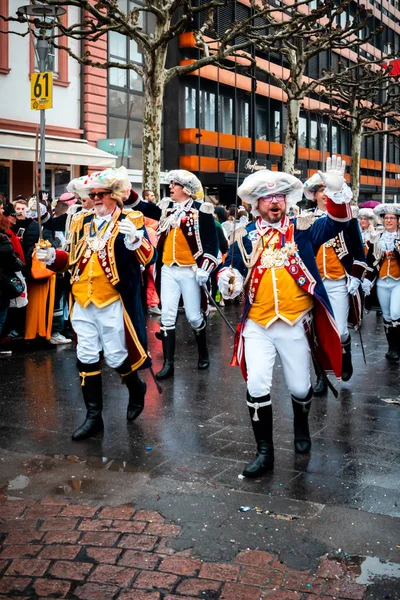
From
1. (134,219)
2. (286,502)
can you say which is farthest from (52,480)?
(134,219)

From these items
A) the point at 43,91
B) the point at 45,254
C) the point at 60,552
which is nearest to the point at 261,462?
the point at 60,552

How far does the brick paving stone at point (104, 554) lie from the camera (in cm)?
394

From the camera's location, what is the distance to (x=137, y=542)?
413cm

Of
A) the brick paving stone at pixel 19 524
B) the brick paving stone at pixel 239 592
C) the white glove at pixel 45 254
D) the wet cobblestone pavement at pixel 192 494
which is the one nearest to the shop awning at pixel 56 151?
the wet cobblestone pavement at pixel 192 494

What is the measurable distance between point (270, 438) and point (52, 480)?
1411 millimetres

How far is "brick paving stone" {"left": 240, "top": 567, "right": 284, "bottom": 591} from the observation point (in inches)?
146

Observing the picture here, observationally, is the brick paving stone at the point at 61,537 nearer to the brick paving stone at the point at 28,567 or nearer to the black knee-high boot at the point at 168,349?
the brick paving stone at the point at 28,567

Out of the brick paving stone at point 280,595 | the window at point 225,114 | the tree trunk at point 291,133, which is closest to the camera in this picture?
the brick paving stone at point 280,595

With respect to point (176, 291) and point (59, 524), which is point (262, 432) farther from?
point (176, 291)

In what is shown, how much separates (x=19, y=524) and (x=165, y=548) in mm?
854

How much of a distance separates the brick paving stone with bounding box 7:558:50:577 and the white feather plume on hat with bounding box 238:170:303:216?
256 cm

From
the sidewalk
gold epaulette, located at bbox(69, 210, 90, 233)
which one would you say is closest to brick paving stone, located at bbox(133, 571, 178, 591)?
the sidewalk

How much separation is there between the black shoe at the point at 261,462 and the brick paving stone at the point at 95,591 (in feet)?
5.40

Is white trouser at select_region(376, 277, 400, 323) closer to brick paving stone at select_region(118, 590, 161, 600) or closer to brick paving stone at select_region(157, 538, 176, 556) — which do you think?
brick paving stone at select_region(157, 538, 176, 556)
